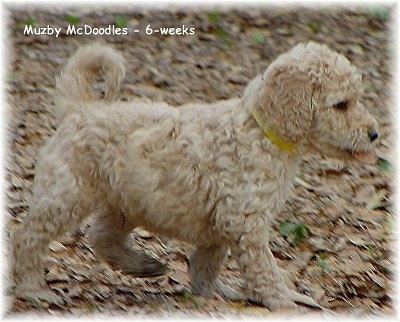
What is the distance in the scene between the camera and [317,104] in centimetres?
563

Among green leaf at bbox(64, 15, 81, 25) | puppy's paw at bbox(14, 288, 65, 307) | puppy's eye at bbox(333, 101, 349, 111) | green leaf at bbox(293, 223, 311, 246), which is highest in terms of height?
green leaf at bbox(64, 15, 81, 25)

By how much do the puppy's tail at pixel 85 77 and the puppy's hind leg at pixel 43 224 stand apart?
0.48m

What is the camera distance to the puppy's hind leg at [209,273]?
6121 mm

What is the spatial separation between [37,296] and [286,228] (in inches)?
99.6

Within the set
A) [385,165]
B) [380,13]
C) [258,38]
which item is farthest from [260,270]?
[380,13]

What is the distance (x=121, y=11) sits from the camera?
10.9m

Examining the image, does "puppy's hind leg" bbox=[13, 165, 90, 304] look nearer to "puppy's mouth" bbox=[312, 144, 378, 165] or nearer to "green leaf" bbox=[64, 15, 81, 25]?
"puppy's mouth" bbox=[312, 144, 378, 165]

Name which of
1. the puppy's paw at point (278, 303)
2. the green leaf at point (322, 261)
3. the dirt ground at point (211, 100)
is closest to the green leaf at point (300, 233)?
the dirt ground at point (211, 100)

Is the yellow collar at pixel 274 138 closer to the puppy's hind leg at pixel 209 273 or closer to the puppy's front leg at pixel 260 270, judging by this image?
the puppy's front leg at pixel 260 270

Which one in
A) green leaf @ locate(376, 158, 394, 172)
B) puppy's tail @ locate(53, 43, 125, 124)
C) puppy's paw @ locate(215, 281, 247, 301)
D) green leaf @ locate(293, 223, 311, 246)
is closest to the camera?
puppy's tail @ locate(53, 43, 125, 124)

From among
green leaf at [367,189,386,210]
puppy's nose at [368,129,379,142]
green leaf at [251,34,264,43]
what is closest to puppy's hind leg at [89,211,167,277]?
puppy's nose at [368,129,379,142]

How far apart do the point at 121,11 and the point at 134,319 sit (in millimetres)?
6000

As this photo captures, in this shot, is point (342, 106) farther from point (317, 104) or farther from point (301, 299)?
point (301, 299)

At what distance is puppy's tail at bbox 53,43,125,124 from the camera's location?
19.5ft
